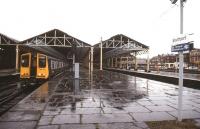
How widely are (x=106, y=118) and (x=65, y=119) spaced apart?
1075 mm

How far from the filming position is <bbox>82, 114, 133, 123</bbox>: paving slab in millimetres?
6277

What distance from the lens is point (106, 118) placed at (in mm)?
6504

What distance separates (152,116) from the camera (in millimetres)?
6828

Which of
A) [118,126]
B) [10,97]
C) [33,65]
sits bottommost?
[10,97]

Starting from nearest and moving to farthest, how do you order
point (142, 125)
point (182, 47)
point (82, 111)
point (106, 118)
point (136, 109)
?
point (142, 125), point (182, 47), point (106, 118), point (82, 111), point (136, 109)

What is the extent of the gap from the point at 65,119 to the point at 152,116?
2.40 meters

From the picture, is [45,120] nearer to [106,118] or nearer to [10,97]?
[106,118]

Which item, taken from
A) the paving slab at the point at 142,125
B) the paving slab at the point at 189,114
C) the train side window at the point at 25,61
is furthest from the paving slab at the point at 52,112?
the train side window at the point at 25,61

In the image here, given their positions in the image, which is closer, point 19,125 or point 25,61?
point 19,125

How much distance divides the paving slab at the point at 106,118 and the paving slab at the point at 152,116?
24 cm

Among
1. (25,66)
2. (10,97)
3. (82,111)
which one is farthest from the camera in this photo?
(25,66)

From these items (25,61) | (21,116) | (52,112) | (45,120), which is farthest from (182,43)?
(25,61)

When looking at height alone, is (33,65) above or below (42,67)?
above

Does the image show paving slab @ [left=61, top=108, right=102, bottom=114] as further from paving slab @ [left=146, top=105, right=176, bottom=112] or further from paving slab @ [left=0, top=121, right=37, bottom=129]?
paving slab @ [left=146, top=105, right=176, bottom=112]
